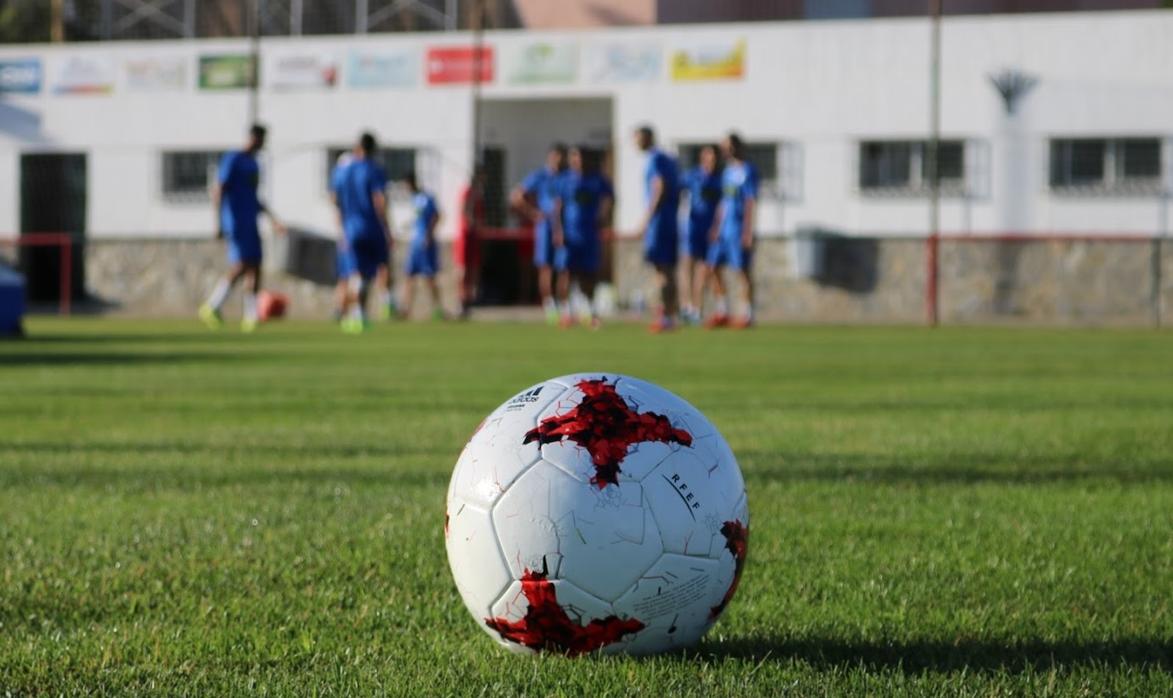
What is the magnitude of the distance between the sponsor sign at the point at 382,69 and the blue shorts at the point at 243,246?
482 inches

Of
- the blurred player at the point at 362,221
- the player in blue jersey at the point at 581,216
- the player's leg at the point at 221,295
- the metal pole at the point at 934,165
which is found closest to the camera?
the player's leg at the point at 221,295

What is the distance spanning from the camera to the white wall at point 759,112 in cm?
2983

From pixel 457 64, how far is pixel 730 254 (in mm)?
12305

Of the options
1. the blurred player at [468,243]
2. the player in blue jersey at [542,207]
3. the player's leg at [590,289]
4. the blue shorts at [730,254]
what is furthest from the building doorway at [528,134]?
the blue shorts at [730,254]

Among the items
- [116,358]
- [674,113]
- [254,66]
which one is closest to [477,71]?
[674,113]

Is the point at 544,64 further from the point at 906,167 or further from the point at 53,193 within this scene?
the point at 53,193

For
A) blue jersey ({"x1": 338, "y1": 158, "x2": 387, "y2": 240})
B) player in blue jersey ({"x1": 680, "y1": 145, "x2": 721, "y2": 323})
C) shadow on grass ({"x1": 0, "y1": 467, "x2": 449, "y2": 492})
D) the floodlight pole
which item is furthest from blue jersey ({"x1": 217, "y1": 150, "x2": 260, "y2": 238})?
shadow on grass ({"x1": 0, "y1": 467, "x2": 449, "y2": 492})

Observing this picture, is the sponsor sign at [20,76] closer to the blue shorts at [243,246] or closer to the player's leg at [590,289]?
the blue shorts at [243,246]

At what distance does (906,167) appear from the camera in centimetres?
3094

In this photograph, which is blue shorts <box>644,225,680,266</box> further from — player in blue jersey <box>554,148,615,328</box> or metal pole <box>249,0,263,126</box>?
metal pole <box>249,0,263,126</box>

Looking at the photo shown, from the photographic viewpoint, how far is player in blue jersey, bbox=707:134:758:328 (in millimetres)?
21109

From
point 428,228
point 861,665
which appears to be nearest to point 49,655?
point 861,665

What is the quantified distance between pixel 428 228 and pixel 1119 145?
1255 cm

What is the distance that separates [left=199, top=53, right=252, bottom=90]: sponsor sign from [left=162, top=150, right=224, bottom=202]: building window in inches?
53.5
